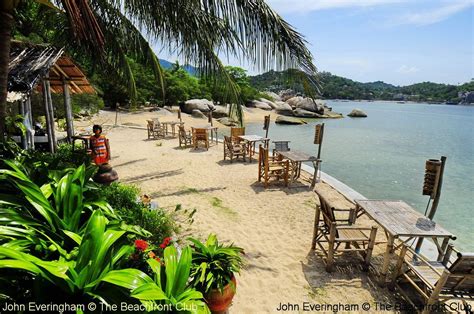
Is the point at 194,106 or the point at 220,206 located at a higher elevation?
the point at 194,106

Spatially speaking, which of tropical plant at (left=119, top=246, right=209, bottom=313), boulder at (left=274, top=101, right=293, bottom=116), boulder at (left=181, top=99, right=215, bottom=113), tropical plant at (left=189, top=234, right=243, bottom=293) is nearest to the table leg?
tropical plant at (left=189, top=234, right=243, bottom=293)

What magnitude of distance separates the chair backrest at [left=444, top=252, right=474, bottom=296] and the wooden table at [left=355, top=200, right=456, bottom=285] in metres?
0.58

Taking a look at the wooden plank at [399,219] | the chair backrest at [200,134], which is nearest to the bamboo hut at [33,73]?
the chair backrest at [200,134]

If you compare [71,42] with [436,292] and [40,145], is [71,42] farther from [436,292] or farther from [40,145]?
[436,292]

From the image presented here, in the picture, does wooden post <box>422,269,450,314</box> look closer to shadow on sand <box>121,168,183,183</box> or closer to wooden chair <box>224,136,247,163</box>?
shadow on sand <box>121,168,183,183</box>

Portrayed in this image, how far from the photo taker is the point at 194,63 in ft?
15.8

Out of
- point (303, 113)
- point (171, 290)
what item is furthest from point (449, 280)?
point (303, 113)

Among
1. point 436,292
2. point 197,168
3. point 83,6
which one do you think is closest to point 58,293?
point 83,6

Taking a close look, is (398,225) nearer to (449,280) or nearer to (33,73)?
(449,280)

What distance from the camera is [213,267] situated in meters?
2.63

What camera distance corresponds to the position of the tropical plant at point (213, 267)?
2.51 metres

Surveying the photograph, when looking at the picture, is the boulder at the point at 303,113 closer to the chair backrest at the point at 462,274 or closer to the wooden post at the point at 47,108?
the wooden post at the point at 47,108

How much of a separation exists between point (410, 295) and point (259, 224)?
2.52 m

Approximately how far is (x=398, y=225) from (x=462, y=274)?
910mm
